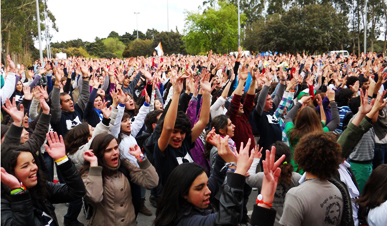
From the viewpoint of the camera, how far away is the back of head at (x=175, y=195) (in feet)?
6.83

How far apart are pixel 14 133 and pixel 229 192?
2.08 metres

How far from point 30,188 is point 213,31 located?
35.3 meters

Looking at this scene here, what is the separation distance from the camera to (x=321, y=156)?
2.43m

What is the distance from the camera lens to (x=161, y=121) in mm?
3592

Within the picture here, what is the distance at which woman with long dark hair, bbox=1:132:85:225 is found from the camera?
2195 mm

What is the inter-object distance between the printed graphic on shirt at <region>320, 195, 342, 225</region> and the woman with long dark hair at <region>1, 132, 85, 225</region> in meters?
1.68

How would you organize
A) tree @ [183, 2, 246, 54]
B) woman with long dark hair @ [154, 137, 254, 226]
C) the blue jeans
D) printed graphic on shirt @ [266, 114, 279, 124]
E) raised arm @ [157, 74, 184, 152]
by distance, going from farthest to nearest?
tree @ [183, 2, 246, 54] → printed graphic on shirt @ [266, 114, 279, 124] → the blue jeans → raised arm @ [157, 74, 184, 152] → woman with long dark hair @ [154, 137, 254, 226]

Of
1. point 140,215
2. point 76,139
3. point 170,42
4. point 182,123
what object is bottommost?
point 140,215

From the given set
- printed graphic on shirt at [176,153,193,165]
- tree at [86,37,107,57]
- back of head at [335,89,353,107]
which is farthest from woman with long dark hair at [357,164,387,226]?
tree at [86,37,107,57]

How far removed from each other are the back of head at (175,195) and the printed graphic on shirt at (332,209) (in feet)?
2.89

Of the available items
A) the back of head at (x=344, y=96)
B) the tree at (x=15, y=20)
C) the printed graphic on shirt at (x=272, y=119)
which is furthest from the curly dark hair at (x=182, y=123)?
the tree at (x=15, y=20)

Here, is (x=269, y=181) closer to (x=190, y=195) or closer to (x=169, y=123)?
(x=190, y=195)

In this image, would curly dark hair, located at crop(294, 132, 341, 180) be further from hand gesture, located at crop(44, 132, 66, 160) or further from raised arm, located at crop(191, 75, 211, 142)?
hand gesture, located at crop(44, 132, 66, 160)

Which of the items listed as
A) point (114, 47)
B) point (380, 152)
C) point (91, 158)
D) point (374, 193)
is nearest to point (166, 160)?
point (91, 158)
